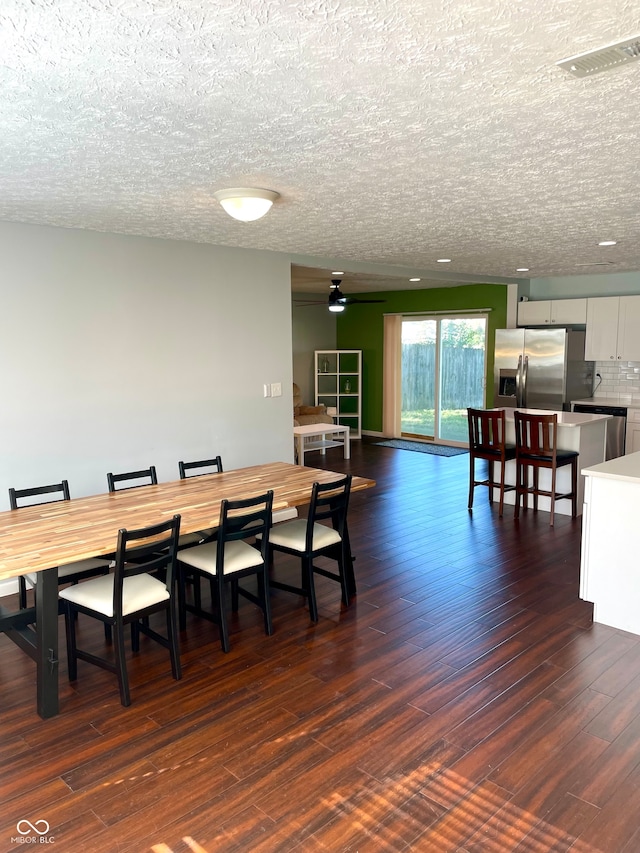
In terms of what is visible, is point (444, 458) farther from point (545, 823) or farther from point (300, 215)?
point (545, 823)

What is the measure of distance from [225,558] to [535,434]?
358 cm

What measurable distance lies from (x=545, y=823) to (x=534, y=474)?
432cm

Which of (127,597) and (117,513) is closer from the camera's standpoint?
(127,597)

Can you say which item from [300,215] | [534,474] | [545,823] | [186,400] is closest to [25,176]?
[300,215]

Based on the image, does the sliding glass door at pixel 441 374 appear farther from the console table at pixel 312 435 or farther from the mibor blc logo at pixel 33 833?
the mibor blc logo at pixel 33 833

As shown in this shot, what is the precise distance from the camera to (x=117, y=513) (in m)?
3.39

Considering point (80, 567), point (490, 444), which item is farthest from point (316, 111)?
point (490, 444)

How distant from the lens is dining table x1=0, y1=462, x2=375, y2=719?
2.73 meters

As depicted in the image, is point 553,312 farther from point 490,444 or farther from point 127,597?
point 127,597

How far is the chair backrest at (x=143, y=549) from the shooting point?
2781mm

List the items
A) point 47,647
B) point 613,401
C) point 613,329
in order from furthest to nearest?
point 613,401 → point 613,329 → point 47,647

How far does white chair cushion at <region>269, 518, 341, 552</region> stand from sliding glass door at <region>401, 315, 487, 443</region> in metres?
6.13

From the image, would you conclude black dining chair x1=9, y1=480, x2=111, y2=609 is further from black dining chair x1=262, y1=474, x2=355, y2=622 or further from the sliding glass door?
the sliding glass door

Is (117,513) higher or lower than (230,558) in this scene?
higher
